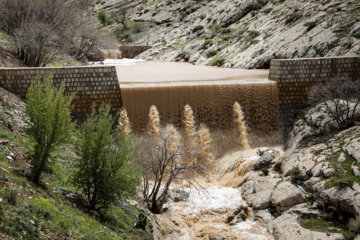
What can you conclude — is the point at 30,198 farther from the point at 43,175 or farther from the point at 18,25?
the point at 18,25

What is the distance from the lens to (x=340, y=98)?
833 inches

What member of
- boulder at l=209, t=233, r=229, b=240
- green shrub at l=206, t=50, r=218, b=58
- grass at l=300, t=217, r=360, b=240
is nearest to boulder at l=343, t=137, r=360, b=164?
grass at l=300, t=217, r=360, b=240

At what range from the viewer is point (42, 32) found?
24.5 metres

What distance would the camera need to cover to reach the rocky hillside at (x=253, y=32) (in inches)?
1101

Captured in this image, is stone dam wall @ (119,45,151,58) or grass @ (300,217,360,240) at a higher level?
stone dam wall @ (119,45,151,58)

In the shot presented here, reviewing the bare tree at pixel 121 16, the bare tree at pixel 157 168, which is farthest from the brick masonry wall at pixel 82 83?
the bare tree at pixel 121 16

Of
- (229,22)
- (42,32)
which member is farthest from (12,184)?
(229,22)

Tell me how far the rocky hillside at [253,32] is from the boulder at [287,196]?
13.4 metres

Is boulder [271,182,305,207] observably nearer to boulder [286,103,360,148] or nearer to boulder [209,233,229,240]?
boulder [209,233,229,240]

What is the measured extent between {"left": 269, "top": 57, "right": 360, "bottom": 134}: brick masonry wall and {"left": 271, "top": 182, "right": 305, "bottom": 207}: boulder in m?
7.71

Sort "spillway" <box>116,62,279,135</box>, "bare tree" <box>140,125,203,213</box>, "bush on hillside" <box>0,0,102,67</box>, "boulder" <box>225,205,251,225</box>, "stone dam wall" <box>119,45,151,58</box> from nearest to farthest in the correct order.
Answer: "bare tree" <box>140,125,203,213</box> → "boulder" <box>225,205,251,225</box> → "spillway" <box>116,62,279,135</box> → "bush on hillside" <box>0,0,102,67</box> → "stone dam wall" <box>119,45,151,58</box>

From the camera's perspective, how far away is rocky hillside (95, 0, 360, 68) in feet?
91.8

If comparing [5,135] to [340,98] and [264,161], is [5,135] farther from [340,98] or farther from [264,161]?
[340,98]

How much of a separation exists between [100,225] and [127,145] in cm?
239
